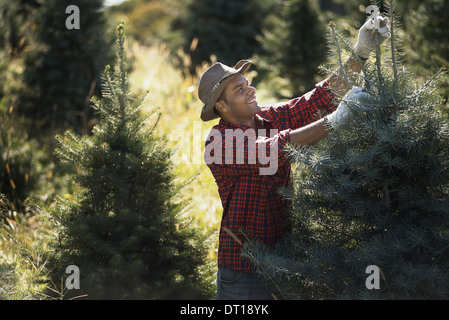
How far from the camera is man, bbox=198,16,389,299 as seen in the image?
2277 millimetres

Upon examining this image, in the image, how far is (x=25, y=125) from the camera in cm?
602

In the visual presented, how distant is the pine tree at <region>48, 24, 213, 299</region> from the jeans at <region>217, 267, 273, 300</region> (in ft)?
1.71

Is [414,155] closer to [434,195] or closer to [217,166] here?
[434,195]

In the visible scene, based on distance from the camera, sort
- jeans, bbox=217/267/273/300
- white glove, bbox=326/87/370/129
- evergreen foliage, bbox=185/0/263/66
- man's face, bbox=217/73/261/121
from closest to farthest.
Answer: white glove, bbox=326/87/370/129, jeans, bbox=217/267/273/300, man's face, bbox=217/73/261/121, evergreen foliage, bbox=185/0/263/66

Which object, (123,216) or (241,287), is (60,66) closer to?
(123,216)

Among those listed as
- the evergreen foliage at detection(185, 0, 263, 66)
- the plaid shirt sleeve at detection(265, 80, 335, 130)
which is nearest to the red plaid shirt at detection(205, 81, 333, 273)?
the plaid shirt sleeve at detection(265, 80, 335, 130)

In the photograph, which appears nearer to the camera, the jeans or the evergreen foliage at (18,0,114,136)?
the jeans

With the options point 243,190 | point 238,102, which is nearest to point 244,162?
point 243,190

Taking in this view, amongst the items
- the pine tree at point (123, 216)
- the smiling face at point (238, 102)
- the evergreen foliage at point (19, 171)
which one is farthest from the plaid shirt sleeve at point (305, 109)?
the evergreen foliage at point (19, 171)

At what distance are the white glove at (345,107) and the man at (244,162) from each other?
3.2 inches

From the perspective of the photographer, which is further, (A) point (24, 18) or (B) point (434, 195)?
(A) point (24, 18)

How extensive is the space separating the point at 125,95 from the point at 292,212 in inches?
52.7

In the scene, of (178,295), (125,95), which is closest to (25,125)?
(125,95)

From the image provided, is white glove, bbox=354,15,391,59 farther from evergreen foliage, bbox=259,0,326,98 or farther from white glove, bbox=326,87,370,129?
evergreen foliage, bbox=259,0,326,98
